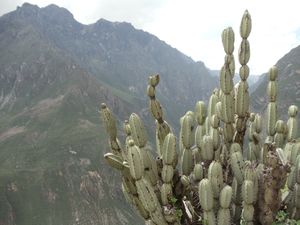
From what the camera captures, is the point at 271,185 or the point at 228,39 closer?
the point at 271,185

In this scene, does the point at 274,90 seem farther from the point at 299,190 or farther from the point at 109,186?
the point at 109,186

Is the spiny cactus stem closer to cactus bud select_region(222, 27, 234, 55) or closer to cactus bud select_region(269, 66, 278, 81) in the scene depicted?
cactus bud select_region(269, 66, 278, 81)

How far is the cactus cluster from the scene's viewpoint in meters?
6.98

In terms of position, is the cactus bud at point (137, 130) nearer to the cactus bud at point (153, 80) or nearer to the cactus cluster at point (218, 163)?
the cactus cluster at point (218, 163)

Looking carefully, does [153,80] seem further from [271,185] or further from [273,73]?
[271,185]

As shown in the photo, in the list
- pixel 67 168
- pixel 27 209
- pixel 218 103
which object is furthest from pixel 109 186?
pixel 218 103

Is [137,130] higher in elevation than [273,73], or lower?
lower

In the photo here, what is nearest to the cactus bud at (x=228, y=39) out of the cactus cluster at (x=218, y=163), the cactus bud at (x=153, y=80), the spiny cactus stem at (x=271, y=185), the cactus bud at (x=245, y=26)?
the cactus cluster at (x=218, y=163)

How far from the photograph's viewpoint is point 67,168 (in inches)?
6476

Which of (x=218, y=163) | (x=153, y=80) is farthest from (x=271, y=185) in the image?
(x=153, y=80)

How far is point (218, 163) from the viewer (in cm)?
716

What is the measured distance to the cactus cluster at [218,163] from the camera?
6.98 meters

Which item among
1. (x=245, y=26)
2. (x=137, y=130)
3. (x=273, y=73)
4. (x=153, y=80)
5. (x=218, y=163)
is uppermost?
(x=245, y=26)

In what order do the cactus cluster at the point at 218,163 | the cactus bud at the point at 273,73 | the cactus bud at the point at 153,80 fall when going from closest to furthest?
the cactus cluster at the point at 218,163 → the cactus bud at the point at 153,80 → the cactus bud at the point at 273,73
